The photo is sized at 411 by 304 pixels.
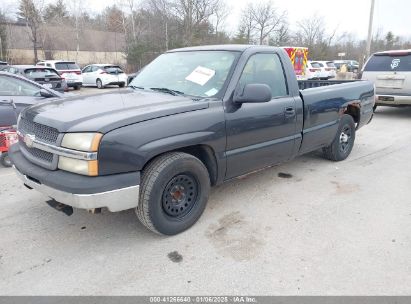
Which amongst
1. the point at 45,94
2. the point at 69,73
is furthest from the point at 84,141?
the point at 69,73

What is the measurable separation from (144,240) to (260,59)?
2432mm

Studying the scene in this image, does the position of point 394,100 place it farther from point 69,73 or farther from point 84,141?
point 69,73

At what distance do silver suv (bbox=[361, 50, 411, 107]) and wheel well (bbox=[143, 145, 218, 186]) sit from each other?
26.4 ft

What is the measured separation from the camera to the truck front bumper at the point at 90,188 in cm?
269

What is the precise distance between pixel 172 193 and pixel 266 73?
189 centimetres

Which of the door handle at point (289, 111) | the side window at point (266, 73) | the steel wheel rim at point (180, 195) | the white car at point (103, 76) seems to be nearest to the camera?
the steel wheel rim at point (180, 195)

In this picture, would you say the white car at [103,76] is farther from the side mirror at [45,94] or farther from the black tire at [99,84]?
the side mirror at [45,94]

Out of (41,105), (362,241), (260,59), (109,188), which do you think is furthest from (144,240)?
(260,59)

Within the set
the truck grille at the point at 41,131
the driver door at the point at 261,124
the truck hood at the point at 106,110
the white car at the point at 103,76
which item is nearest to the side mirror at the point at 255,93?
the driver door at the point at 261,124

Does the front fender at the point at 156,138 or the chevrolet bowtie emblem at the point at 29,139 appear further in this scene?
the chevrolet bowtie emblem at the point at 29,139

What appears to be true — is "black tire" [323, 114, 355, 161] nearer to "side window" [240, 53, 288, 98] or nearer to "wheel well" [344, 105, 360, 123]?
"wheel well" [344, 105, 360, 123]

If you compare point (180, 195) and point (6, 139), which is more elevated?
point (6, 139)

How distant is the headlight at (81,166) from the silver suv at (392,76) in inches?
367

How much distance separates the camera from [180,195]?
3.40 metres
